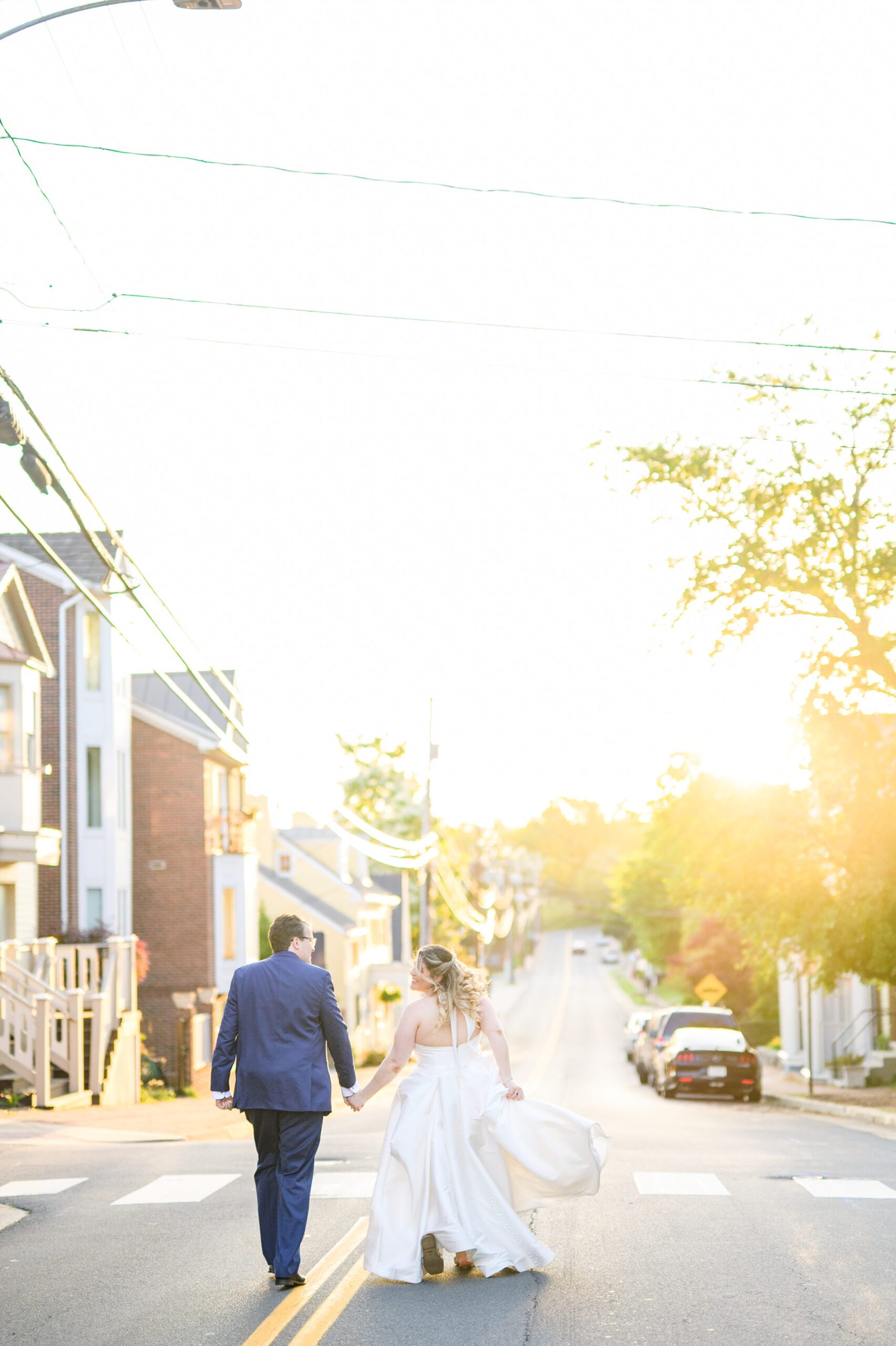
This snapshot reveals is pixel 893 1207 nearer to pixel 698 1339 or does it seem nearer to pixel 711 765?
pixel 698 1339

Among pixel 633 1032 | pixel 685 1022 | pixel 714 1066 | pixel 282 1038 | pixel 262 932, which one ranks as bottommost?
pixel 633 1032

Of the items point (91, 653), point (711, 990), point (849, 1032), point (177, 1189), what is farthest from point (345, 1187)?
point (711, 990)

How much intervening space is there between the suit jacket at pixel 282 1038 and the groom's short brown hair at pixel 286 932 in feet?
0.26

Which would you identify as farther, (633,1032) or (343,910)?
(343,910)

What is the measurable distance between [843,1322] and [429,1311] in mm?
1858

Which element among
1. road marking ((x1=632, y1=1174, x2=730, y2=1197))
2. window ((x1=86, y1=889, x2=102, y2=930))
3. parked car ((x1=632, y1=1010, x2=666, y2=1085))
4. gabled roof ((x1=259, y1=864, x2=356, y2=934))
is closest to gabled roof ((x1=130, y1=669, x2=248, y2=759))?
window ((x1=86, y1=889, x2=102, y2=930))

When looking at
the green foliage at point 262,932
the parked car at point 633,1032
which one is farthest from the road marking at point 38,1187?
the parked car at point 633,1032

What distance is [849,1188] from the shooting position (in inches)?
477

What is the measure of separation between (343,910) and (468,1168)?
52290mm

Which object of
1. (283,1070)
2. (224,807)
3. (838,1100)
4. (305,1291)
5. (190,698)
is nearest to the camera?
(305,1291)

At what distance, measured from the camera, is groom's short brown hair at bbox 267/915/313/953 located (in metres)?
8.33

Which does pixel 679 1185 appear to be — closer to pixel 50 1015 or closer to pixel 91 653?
pixel 50 1015

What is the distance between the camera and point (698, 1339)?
6.82 m

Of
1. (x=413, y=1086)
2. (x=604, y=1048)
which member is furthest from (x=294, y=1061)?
(x=604, y=1048)
